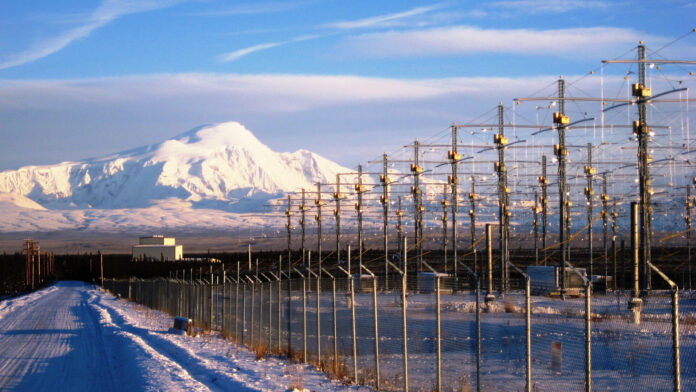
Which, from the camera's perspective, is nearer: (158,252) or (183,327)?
(183,327)

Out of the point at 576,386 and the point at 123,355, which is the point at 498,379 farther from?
the point at 123,355

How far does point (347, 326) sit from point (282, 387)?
15878 mm

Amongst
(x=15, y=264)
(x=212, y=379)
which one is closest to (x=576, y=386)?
(x=212, y=379)

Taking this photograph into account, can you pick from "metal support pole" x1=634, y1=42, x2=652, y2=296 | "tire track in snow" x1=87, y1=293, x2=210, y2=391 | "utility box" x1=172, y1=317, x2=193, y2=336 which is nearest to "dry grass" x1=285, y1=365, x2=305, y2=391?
"tire track in snow" x1=87, y1=293, x2=210, y2=391

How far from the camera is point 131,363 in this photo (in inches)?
886

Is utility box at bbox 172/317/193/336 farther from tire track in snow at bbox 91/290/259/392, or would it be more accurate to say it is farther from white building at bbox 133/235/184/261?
white building at bbox 133/235/184/261

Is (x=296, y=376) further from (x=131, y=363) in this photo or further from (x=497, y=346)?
(x=497, y=346)

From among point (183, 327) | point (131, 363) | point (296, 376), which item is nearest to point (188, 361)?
point (131, 363)

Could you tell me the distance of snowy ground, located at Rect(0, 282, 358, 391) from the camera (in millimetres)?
18875

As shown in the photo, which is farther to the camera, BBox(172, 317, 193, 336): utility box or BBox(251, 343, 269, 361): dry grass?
BBox(172, 317, 193, 336): utility box

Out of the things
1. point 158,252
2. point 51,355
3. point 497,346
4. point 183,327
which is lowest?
point 158,252

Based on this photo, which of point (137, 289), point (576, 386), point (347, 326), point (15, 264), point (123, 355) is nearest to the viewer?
point (576, 386)

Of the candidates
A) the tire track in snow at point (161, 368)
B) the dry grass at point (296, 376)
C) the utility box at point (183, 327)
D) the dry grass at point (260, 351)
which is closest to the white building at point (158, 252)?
the utility box at point (183, 327)

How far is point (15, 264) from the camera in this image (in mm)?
123000
